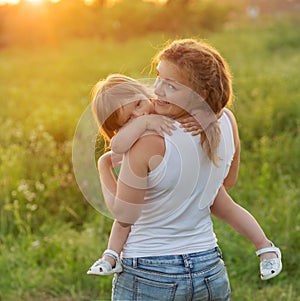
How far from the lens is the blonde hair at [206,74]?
169 centimetres

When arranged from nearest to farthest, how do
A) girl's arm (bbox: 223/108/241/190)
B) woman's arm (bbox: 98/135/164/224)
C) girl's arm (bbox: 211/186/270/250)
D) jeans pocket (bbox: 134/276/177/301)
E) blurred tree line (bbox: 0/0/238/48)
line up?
woman's arm (bbox: 98/135/164/224), jeans pocket (bbox: 134/276/177/301), girl's arm (bbox: 223/108/241/190), girl's arm (bbox: 211/186/270/250), blurred tree line (bbox: 0/0/238/48)

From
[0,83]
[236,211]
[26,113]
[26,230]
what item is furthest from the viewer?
[0,83]

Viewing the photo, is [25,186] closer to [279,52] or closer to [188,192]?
[188,192]

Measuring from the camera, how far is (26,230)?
171 inches

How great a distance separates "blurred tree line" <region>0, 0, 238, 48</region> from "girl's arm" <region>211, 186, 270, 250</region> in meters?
17.1

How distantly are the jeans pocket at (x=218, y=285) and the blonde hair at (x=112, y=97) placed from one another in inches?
20.2

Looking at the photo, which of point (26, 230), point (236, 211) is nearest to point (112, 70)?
point (26, 230)

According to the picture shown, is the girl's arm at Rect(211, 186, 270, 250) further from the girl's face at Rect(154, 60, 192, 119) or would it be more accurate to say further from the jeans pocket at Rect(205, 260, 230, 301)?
the girl's face at Rect(154, 60, 192, 119)

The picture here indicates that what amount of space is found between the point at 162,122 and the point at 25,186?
9.67 feet

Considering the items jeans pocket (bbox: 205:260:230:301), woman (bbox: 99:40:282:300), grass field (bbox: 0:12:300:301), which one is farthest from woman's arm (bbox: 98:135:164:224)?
grass field (bbox: 0:12:300:301)

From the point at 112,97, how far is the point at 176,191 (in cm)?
31

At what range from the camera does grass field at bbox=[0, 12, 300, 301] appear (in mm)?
3566

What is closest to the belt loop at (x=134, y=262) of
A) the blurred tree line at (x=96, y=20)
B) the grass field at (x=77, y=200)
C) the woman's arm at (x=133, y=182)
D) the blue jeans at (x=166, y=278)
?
the blue jeans at (x=166, y=278)

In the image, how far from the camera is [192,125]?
5.59ft
